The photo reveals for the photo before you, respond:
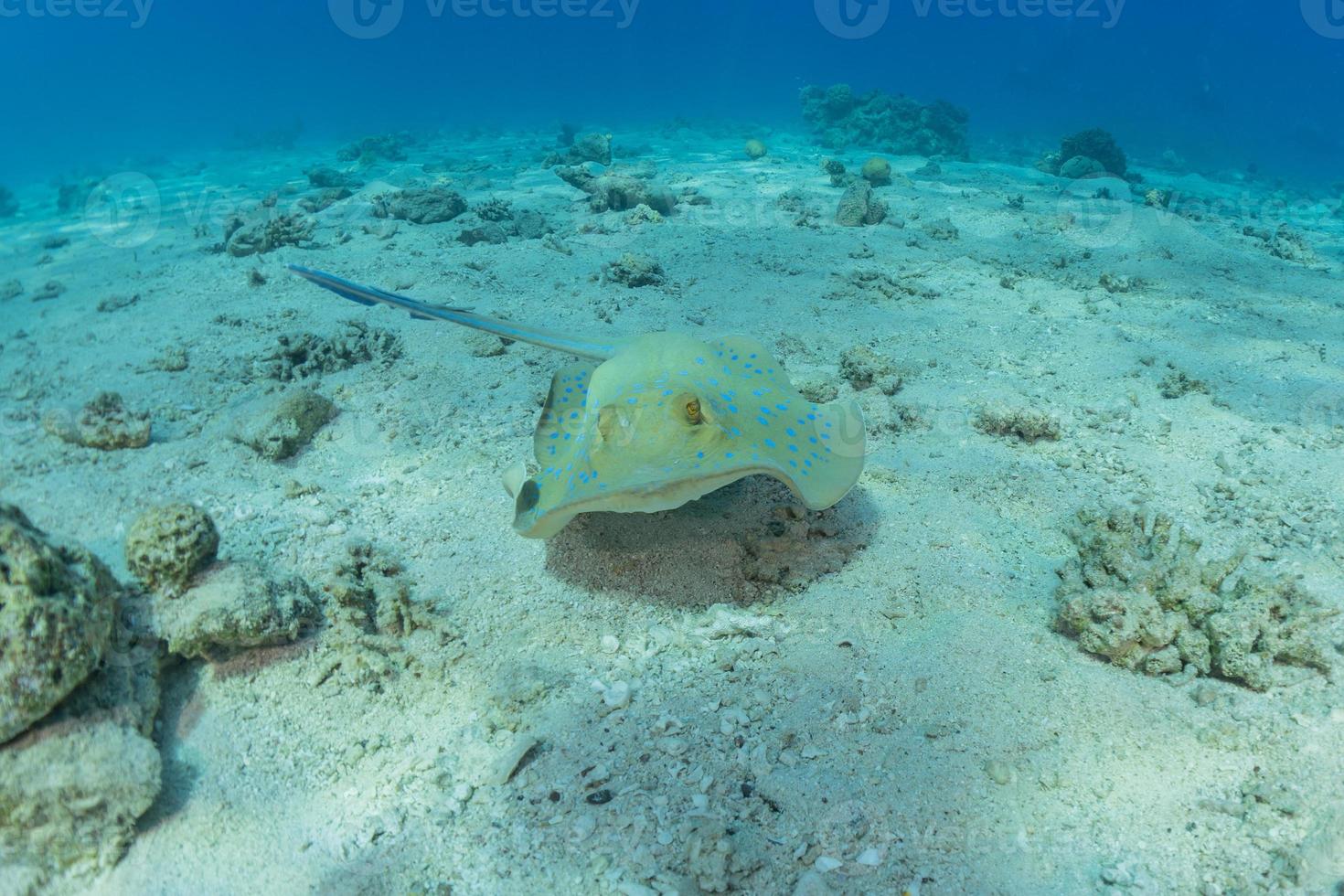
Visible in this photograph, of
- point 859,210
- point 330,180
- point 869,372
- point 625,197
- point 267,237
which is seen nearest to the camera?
point 869,372

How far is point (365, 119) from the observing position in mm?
43688

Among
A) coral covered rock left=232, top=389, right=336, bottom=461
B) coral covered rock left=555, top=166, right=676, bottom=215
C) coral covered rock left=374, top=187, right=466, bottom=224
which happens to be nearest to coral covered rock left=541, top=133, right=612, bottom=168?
coral covered rock left=374, top=187, right=466, bottom=224

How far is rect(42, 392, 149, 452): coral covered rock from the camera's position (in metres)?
4.57

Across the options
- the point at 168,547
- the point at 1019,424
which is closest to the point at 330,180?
the point at 168,547

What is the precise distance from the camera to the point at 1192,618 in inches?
113

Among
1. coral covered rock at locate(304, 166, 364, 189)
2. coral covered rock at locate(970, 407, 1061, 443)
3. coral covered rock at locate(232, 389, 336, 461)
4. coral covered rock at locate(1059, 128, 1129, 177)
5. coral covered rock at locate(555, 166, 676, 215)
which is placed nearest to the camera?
coral covered rock at locate(232, 389, 336, 461)

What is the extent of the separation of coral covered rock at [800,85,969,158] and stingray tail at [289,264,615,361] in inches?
774

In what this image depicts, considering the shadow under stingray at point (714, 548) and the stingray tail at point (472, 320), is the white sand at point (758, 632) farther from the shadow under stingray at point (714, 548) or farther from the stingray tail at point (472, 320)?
the stingray tail at point (472, 320)

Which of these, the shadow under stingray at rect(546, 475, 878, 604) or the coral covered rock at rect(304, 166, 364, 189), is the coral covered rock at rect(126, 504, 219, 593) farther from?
the coral covered rock at rect(304, 166, 364, 189)

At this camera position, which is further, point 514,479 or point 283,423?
point 283,423

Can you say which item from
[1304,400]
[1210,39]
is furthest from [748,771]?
[1210,39]

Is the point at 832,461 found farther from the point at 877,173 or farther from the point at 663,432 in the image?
the point at 877,173

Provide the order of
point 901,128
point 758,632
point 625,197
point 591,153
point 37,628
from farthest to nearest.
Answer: point 901,128 → point 591,153 → point 625,197 → point 758,632 → point 37,628

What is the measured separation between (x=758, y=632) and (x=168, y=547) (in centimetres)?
266
